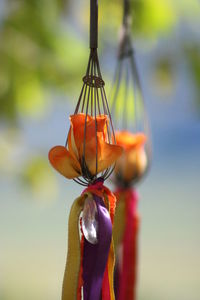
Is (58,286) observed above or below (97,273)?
below

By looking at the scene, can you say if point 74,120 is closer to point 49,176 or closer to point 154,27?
point 154,27

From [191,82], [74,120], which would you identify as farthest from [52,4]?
[74,120]

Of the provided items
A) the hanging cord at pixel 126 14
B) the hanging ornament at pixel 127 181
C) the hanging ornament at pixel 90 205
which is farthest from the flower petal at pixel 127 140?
the hanging ornament at pixel 90 205

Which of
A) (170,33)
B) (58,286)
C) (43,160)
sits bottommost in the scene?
(58,286)

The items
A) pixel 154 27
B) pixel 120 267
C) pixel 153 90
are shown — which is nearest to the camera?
pixel 120 267

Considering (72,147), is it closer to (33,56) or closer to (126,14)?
(126,14)

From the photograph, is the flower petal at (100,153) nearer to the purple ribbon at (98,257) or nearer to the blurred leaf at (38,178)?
the purple ribbon at (98,257)

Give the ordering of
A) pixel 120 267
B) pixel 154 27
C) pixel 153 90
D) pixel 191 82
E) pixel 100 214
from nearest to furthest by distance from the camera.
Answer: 1. pixel 100 214
2. pixel 120 267
3. pixel 154 27
4. pixel 191 82
5. pixel 153 90
